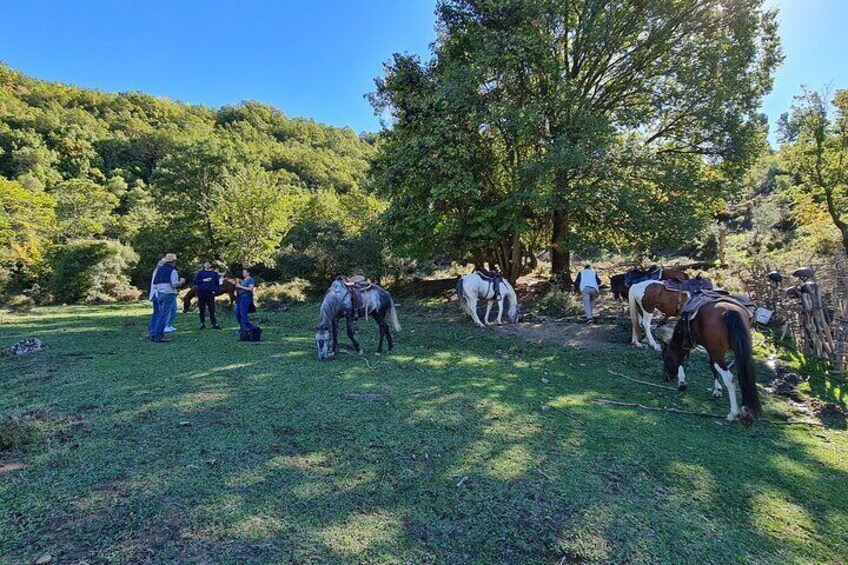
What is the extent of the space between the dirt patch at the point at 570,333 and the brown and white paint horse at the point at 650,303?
599mm

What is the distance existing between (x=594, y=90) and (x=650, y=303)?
30.6ft

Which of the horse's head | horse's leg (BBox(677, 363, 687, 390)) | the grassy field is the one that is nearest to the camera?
the grassy field

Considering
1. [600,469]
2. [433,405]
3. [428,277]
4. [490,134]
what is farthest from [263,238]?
[600,469]

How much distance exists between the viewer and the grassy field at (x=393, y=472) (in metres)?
2.61

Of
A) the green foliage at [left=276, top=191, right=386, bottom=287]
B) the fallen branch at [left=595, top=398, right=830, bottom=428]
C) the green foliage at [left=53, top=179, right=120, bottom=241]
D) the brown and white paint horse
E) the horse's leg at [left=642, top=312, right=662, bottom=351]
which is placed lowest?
the fallen branch at [left=595, top=398, right=830, bottom=428]

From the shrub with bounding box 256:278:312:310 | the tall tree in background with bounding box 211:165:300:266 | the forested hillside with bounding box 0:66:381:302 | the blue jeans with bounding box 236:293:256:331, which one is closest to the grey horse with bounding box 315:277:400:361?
the blue jeans with bounding box 236:293:256:331

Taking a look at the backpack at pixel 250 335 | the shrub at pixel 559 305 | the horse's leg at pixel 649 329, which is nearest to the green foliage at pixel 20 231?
the backpack at pixel 250 335

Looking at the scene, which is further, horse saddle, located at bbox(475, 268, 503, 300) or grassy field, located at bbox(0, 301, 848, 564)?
horse saddle, located at bbox(475, 268, 503, 300)

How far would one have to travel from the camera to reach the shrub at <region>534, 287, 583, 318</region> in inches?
491

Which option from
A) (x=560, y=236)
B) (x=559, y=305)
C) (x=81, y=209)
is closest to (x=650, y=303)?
(x=559, y=305)

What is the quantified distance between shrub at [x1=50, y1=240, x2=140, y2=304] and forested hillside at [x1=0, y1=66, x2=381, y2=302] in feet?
0.17

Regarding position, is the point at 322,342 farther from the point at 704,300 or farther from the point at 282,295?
the point at 282,295

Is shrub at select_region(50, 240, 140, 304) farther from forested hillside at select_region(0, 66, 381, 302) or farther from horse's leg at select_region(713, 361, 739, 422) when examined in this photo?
horse's leg at select_region(713, 361, 739, 422)

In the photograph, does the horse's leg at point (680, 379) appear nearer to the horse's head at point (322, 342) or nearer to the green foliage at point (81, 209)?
the horse's head at point (322, 342)
